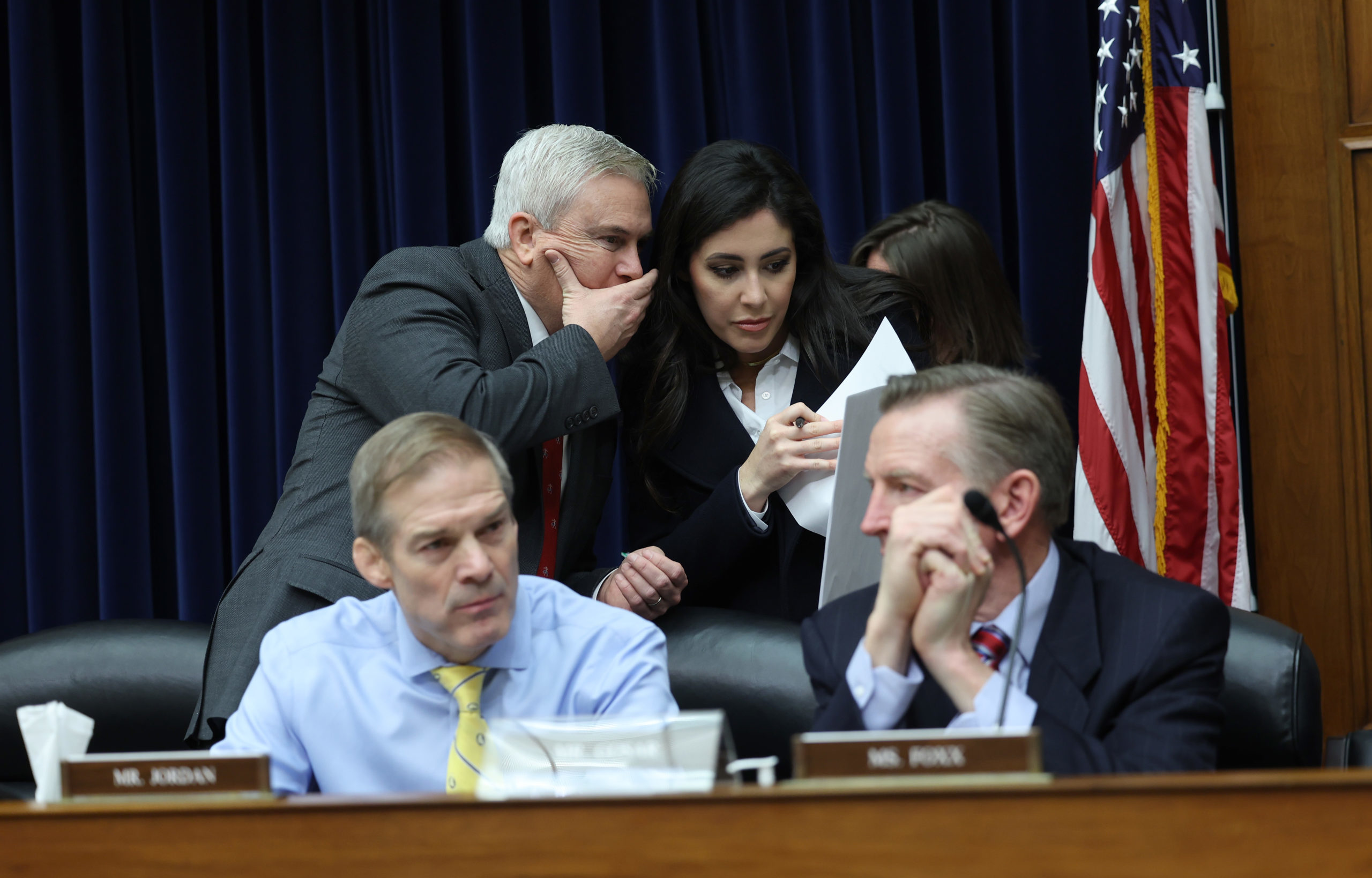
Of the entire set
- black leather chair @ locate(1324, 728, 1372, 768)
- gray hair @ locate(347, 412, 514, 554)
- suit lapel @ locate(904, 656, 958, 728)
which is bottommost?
black leather chair @ locate(1324, 728, 1372, 768)

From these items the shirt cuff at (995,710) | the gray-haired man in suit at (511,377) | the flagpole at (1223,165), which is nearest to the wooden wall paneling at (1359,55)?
the flagpole at (1223,165)

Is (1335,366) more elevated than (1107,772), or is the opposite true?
(1335,366)

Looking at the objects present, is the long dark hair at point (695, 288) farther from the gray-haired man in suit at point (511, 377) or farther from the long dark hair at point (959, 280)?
the long dark hair at point (959, 280)

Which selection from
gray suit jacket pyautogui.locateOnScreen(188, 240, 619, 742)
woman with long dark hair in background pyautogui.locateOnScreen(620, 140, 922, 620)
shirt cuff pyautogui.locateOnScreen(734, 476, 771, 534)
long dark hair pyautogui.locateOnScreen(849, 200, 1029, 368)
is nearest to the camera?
gray suit jacket pyautogui.locateOnScreen(188, 240, 619, 742)

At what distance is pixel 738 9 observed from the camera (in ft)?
12.0

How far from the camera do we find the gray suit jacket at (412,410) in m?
2.26

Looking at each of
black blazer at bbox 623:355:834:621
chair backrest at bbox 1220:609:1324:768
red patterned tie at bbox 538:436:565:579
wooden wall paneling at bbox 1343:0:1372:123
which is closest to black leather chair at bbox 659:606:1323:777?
chair backrest at bbox 1220:609:1324:768

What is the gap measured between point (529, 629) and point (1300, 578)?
2.02 metres

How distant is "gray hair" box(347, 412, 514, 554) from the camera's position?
6.01ft

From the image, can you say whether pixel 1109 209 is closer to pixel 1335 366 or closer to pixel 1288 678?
pixel 1335 366

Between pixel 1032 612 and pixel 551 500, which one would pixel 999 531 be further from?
pixel 551 500

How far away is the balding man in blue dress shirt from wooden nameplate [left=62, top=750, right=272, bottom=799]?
51 centimetres

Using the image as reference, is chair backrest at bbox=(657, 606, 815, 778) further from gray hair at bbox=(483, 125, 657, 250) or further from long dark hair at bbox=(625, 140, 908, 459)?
gray hair at bbox=(483, 125, 657, 250)

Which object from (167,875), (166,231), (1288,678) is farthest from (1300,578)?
(166,231)
